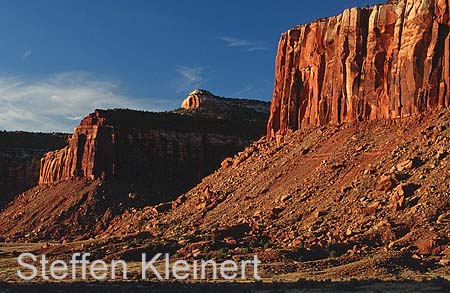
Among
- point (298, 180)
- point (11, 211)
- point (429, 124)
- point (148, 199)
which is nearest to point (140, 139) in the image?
point (148, 199)

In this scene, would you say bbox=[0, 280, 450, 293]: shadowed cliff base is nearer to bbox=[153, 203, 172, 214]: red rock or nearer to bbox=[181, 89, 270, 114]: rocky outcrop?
bbox=[153, 203, 172, 214]: red rock

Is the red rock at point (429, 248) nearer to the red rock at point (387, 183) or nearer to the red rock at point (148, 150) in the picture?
the red rock at point (387, 183)

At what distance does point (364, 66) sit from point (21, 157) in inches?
2624

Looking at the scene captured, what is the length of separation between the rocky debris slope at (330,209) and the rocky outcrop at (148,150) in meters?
25.0

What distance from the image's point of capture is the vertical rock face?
4653cm

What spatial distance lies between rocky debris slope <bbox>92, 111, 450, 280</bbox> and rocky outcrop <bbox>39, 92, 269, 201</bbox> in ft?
82.2

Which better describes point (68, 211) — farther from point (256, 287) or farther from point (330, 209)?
point (256, 287)

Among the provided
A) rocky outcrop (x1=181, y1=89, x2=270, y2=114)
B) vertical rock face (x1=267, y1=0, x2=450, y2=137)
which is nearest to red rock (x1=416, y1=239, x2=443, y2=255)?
vertical rock face (x1=267, y1=0, x2=450, y2=137)

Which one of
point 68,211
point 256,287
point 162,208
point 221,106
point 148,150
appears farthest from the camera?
point 221,106

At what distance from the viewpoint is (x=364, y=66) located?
51844 mm

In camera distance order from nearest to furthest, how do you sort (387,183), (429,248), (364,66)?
1. (429,248)
2. (387,183)
3. (364,66)

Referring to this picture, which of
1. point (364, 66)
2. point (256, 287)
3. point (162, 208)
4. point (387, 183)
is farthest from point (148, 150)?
point (256, 287)

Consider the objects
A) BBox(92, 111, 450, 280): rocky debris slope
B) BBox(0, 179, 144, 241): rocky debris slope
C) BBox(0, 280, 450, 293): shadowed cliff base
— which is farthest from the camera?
BBox(0, 179, 144, 241): rocky debris slope

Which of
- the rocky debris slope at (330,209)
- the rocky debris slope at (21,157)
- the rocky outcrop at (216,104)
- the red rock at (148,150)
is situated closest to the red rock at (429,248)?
the rocky debris slope at (330,209)
